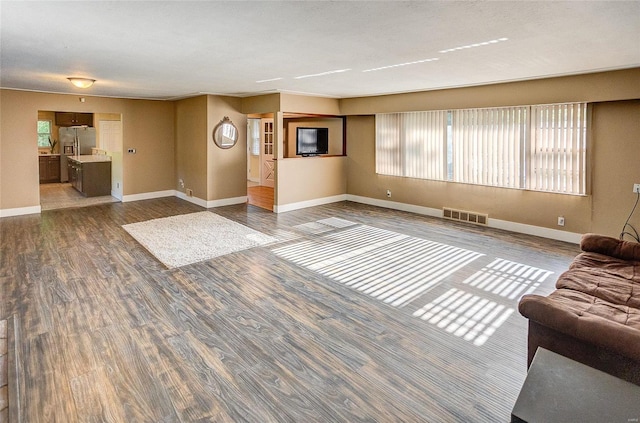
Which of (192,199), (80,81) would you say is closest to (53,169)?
(192,199)

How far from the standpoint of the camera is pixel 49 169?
1147cm

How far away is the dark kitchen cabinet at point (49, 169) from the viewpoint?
11.4 m

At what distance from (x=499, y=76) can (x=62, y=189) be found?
10714mm

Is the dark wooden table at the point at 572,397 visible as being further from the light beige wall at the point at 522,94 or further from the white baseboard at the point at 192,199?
the white baseboard at the point at 192,199

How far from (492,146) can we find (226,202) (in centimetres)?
536

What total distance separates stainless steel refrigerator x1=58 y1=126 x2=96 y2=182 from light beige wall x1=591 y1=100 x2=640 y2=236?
12.4m

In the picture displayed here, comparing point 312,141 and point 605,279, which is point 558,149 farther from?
point 312,141

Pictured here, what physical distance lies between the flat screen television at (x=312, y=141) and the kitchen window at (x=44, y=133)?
330 inches

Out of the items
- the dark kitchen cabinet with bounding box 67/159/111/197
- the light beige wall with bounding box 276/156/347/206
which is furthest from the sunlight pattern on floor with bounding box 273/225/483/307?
the dark kitchen cabinet with bounding box 67/159/111/197

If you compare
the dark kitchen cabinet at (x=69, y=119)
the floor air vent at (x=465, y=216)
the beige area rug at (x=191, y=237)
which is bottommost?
the beige area rug at (x=191, y=237)

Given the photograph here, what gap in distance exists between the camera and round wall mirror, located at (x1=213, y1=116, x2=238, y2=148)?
808cm

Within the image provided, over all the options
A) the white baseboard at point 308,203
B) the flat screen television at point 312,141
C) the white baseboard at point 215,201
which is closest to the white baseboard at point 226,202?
the white baseboard at point 215,201

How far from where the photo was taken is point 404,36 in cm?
333

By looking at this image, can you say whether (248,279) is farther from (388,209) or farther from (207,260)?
(388,209)
